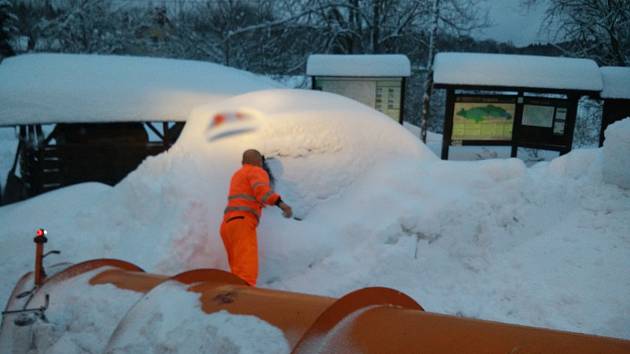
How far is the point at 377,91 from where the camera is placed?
9539 millimetres

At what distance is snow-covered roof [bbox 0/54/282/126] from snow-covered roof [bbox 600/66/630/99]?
23.1 ft

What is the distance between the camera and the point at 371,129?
5.70 meters

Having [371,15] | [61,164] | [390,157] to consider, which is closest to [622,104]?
[390,157]

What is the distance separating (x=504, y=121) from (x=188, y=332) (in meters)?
8.57

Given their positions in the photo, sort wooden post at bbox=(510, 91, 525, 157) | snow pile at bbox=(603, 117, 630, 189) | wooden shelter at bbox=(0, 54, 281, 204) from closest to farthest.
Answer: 1. snow pile at bbox=(603, 117, 630, 189)
2. wooden shelter at bbox=(0, 54, 281, 204)
3. wooden post at bbox=(510, 91, 525, 157)

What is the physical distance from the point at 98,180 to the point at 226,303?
8.37 m

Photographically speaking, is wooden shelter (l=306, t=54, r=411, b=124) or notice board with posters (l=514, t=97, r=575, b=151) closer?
notice board with posters (l=514, t=97, r=575, b=151)

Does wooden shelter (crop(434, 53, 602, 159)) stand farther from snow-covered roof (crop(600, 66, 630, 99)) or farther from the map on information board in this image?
snow-covered roof (crop(600, 66, 630, 99))

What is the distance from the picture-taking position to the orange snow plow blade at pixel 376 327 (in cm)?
124

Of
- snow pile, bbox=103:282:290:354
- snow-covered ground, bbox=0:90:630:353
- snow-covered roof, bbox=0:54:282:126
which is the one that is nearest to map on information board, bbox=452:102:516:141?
snow-covered ground, bbox=0:90:630:353

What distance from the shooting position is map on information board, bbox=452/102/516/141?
28.9ft

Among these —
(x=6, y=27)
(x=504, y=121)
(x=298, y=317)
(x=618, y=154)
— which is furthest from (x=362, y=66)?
(x=6, y=27)

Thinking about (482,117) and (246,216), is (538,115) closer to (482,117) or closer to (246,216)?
(482,117)

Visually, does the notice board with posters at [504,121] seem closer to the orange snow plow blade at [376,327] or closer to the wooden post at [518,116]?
the wooden post at [518,116]
